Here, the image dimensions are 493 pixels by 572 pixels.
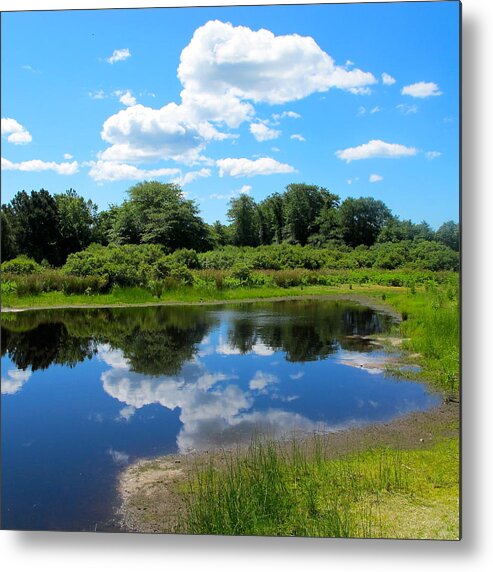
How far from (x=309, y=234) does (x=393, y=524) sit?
2376mm

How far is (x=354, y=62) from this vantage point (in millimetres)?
4055

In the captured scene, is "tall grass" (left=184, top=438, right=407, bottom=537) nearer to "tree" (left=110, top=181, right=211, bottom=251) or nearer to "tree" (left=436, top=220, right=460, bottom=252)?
"tree" (left=436, top=220, right=460, bottom=252)

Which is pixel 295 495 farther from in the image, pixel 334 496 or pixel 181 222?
pixel 181 222

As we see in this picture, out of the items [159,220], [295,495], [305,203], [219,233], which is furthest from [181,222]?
[295,495]

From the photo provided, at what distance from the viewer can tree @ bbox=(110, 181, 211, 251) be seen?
4.55 meters

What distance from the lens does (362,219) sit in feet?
14.5

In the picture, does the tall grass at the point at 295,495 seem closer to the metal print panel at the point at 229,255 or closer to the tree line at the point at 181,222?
the metal print panel at the point at 229,255

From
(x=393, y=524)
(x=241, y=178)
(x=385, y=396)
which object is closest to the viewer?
(x=393, y=524)

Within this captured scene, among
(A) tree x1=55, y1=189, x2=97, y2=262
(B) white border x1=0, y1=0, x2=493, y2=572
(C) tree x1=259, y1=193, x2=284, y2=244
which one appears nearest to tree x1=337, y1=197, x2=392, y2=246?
(C) tree x1=259, y1=193, x2=284, y2=244

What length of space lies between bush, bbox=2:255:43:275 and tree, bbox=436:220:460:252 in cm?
305

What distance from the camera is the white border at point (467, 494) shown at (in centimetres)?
342

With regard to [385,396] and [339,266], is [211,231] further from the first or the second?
[385,396]

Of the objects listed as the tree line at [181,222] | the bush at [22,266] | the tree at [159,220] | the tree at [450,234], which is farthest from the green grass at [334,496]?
the bush at [22,266]

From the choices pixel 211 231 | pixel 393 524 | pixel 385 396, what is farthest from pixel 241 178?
pixel 393 524
